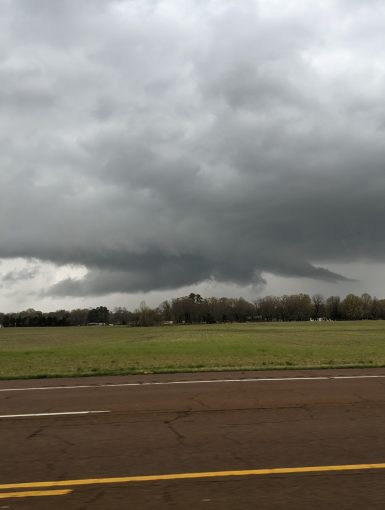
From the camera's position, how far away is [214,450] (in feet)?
22.5

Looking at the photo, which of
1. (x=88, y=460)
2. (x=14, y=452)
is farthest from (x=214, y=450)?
(x=14, y=452)

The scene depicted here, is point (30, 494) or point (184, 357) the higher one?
point (30, 494)

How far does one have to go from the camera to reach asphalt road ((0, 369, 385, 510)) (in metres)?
5.18

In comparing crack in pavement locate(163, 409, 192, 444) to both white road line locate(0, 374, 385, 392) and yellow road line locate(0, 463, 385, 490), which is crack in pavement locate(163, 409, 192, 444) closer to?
yellow road line locate(0, 463, 385, 490)

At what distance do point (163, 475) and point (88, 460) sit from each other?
46.1 inches

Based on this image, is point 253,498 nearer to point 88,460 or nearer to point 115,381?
point 88,460

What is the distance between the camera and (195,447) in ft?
23.1

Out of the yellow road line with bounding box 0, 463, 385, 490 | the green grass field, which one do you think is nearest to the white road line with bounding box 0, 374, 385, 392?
the green grass field

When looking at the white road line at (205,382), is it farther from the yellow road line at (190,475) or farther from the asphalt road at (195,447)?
the yellow road line at (190,475)

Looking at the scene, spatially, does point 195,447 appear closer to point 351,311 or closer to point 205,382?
point 205,382

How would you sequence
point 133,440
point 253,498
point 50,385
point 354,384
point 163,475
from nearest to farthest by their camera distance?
point 253,498 < point 163,475 < point 133,440 < point 354,384 < point 50,385

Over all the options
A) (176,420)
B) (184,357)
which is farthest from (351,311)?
(176,420)

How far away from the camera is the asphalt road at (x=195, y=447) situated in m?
5.18

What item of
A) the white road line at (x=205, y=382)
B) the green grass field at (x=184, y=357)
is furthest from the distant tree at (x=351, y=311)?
the white road line at (x=205, y=382)
